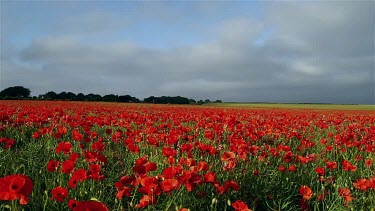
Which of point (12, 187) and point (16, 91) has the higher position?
point (16, 91)

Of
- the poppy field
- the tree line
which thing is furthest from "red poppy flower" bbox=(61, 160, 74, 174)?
the tree line

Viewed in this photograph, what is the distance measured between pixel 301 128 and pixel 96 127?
5.52 metres

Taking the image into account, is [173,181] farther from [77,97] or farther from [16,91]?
[16,91]

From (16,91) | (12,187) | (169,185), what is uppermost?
(16,91)

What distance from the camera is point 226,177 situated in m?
4.30

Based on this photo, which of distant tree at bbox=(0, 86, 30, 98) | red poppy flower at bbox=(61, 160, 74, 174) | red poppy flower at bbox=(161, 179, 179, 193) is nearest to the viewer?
red poppy flower at bbox=(161, 179, 179, 193)

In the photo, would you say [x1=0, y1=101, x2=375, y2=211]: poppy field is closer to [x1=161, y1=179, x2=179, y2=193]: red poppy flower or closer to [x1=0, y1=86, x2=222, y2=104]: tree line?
[x1=161, y1=179, x2=179, y2=193]: red poppy flower

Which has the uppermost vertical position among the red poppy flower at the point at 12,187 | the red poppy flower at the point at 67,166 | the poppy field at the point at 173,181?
the red poppy flower at the point at 12,187

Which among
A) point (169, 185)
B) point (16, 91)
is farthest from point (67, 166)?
point (16, 91)

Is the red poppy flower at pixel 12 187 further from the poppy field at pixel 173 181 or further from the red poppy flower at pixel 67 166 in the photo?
the red poppy flower at pixel 67 166

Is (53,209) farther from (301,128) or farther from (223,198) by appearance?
(301,128)

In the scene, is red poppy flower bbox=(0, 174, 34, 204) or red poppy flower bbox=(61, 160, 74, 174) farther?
red poppy flower bbox=(61, 160, 74, 174)

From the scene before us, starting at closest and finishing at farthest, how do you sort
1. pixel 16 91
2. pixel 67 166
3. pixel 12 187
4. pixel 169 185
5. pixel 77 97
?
pixel 12 187 < pixel 169 185 < pixel 67 166 < pixel 77 97 < pixel 16 91

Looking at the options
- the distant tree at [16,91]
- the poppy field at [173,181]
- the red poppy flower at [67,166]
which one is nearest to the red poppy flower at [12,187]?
the poppy field at [173,181]
